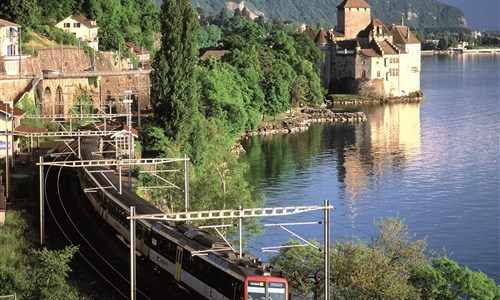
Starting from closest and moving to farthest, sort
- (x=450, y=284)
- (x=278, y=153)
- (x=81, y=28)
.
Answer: (x=450, y=284) < (x=278, y=153) < (x=81, y=28)

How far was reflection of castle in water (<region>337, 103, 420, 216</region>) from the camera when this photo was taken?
59.1 meters

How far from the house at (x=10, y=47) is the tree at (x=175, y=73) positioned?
770 centimetres

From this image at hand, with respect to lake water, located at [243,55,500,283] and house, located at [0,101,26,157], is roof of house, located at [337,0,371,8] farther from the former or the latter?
house, located at [0,101,26,157]

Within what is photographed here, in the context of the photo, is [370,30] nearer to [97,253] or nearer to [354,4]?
[354,4]

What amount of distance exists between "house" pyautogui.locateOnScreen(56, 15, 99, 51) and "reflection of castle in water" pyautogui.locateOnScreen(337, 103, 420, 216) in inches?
750

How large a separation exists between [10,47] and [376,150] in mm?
26510

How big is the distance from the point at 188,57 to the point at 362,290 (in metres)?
27.6

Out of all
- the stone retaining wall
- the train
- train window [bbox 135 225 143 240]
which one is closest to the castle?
the stone retaining wall

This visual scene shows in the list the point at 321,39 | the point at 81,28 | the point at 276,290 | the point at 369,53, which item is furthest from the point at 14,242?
the point at 321,39

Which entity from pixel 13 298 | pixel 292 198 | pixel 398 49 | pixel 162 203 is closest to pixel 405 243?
pixel 162 203

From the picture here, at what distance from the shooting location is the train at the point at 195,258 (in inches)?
865

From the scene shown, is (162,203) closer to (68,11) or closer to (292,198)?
(292,198)

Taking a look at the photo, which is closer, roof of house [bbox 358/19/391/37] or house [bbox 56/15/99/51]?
house [bbox 56/15/99/51]

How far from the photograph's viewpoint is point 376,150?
238 ft
